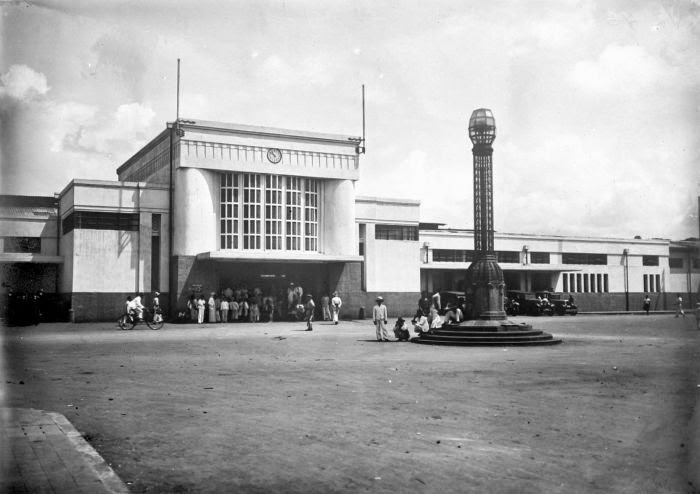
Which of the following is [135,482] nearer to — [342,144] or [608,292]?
[342,144]

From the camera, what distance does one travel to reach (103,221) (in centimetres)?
3600

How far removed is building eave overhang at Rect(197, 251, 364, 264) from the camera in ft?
117

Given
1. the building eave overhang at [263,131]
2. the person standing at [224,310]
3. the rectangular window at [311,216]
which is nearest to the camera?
the person standing at [224,310]

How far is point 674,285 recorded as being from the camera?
6106 cm

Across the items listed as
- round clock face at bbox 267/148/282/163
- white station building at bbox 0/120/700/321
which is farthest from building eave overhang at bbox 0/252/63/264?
round clock face at bbox 267/148/282/163

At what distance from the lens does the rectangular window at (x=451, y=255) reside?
51562 mm

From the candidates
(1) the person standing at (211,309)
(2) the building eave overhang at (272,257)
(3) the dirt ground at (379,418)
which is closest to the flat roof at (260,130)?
(2) the building eave overhang at (272,257)

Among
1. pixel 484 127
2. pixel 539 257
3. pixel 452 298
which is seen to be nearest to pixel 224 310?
pixel 452 298

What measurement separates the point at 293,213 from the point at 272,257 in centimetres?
336

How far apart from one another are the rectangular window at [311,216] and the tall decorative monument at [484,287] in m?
16.5

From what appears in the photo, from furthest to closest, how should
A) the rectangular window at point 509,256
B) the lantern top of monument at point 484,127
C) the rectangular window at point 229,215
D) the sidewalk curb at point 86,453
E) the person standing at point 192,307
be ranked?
the rectangular window at point 509,256
the rectangular window at point 229,215
the person standing at point 192,307
the lantern top of monument at point 484,127
the sidewalk curb at point 86,453

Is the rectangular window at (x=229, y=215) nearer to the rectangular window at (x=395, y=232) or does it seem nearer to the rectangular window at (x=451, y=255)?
the rectangular window at (x=395, y=232)

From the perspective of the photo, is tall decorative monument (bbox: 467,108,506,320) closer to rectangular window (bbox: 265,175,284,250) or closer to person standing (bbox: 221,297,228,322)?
person standing (bbox: 221,297,228,322)

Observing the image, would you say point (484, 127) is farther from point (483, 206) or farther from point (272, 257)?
point (272, 257)
